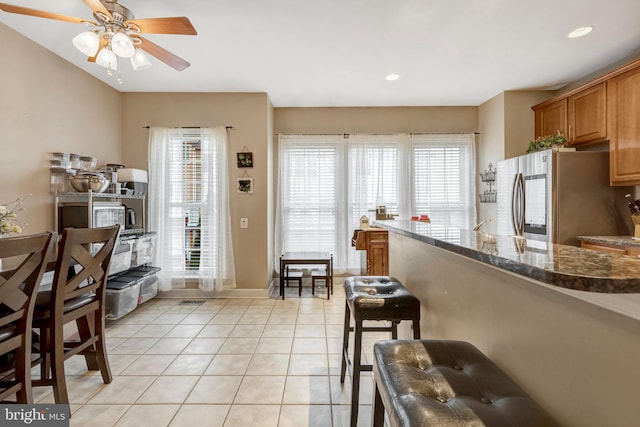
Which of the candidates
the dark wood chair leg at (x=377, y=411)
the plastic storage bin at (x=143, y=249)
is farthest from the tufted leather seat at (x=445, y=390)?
the plastic storage bin at (x=143, y=249)

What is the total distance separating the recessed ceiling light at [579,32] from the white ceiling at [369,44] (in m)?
0.05

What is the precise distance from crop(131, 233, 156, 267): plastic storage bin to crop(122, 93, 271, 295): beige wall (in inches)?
38.7

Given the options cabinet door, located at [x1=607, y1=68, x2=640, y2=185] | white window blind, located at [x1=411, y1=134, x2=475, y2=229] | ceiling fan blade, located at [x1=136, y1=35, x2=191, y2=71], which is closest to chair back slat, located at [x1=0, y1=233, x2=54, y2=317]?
ceiling fan blade, located at [x1=136, y1=35, x2=191, y2=71]

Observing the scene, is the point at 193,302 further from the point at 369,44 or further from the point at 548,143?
the point at 548,143

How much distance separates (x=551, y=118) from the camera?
146 inches

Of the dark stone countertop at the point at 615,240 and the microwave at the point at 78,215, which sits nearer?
the dark stone countertop at the point at 615,240

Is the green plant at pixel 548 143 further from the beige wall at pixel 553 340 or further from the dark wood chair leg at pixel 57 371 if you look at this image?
the dark wood chair leg at pixel 57 371

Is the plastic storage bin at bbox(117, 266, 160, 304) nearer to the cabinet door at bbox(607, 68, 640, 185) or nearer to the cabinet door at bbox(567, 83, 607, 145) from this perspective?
the cabinet door at bbox(607, 68, 640, 185)

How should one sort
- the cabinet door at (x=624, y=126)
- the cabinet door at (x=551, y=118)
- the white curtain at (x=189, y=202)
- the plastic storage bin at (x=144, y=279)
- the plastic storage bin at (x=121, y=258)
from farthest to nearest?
1. the white curtain at (x=189, y=202)
2. the cabinet door at (x=551, y=118)
3. the plastic storage bin at (x=144, y=279)
4. the plastic storage bin at (x=121, y=258)
5. the cabinet door at (x=624, y=126)

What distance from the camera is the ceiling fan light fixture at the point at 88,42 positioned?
6.33ft

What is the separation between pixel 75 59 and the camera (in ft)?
10.4

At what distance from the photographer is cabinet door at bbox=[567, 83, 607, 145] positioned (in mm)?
3025

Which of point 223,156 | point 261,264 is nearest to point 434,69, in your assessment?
point 223,156

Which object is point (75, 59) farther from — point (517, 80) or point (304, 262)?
point (517, 80)
